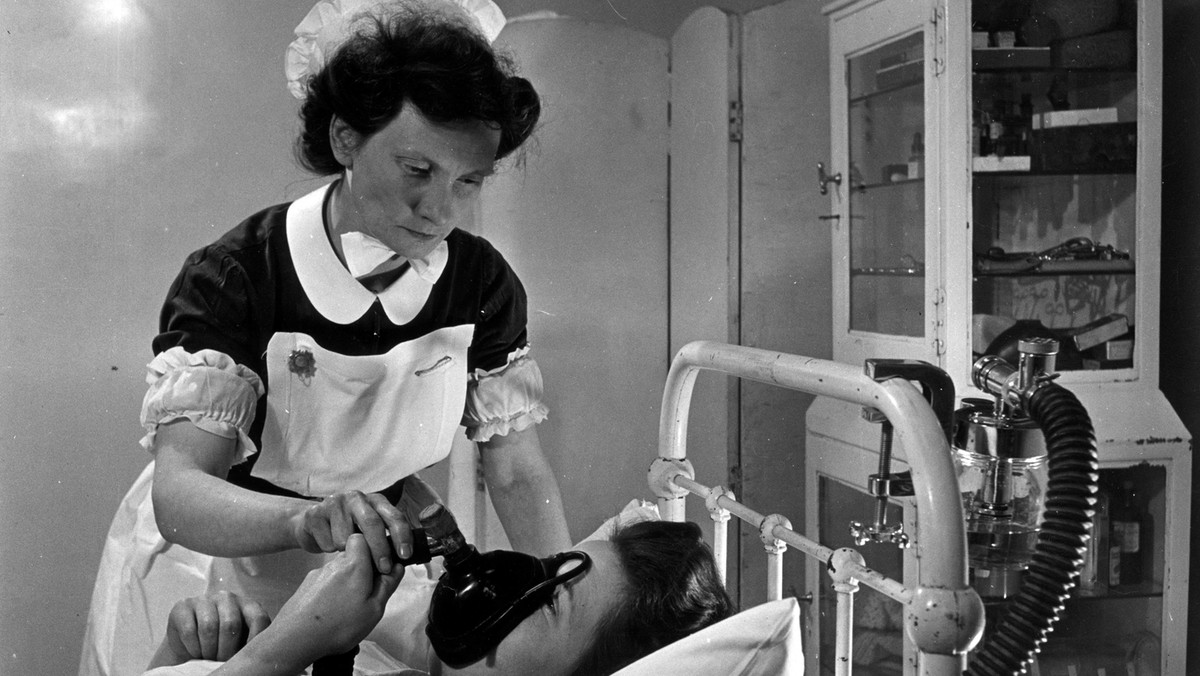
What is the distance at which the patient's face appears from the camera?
833 millimetres

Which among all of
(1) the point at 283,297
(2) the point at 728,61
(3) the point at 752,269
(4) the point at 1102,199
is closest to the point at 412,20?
(1) the point at 283,297

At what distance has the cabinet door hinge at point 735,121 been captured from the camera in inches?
47.6

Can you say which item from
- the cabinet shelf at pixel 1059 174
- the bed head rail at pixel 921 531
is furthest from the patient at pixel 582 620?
the cabinet shelf at pixel 1059 174

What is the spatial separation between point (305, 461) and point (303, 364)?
0.11 meters

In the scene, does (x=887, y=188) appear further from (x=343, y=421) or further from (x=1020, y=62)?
(x=343, y=421)

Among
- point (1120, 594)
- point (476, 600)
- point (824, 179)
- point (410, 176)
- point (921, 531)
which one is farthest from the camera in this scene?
point (1120, 594)

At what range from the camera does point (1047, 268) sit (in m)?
1.68

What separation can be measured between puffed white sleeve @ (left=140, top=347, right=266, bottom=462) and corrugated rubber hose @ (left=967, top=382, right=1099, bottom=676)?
0.68 meters

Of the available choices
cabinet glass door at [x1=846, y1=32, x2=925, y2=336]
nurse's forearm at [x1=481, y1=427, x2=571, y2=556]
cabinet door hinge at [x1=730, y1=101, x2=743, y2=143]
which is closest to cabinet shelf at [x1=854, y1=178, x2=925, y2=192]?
cabinet glass door at [x1=846, y1=32, x2=925, y2=336]

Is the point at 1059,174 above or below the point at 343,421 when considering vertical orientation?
above

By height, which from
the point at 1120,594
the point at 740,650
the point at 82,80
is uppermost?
the point at 82,80

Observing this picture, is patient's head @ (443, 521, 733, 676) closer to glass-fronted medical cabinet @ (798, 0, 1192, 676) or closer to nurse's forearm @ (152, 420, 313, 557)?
nurse's forearm @ (152, 420, 313, 557)

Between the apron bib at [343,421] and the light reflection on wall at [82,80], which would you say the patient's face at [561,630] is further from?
the light reflection on wall at [82,80]

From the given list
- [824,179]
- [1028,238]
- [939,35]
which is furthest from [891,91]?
[1028,238]
